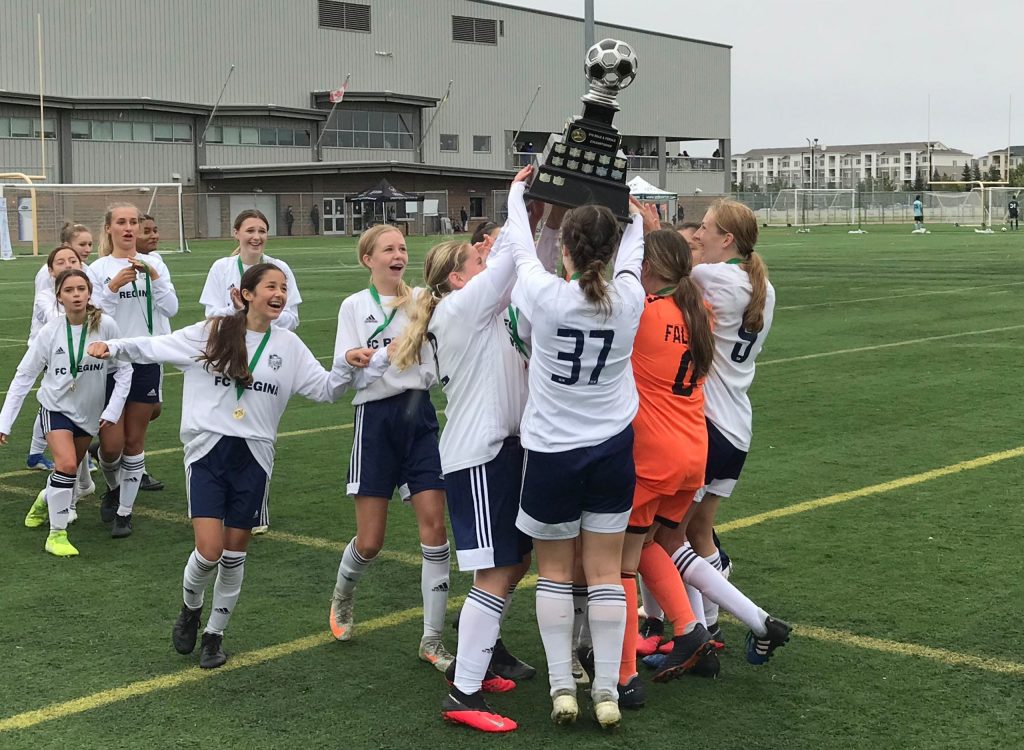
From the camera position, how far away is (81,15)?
5806cm

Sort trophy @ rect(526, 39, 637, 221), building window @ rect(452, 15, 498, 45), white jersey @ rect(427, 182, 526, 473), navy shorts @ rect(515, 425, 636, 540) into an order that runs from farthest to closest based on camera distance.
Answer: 1. building window @ rect(452, 15, 498, 45)
2. white jersey @ rect(427, 182, 526, 473)
3. trophy @ rect(526, 39, 637, 221)
4. navy shorts @ rect(515, 425, 636, 540)

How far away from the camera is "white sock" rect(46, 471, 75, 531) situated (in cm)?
738

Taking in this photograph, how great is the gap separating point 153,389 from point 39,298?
1627mm

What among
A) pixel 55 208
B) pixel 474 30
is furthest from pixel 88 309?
pixel 474 30

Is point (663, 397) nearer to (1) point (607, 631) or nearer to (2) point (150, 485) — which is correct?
(1) point (607, 631)

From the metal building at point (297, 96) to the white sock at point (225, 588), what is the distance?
49.6m

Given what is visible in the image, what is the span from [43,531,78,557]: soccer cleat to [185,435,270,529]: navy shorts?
7.09 feet

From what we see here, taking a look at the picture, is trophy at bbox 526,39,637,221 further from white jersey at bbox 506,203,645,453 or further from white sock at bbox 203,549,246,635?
white sock at bbox 203,549,246,635

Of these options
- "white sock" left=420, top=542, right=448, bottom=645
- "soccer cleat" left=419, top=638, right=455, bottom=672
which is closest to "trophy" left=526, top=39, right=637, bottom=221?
"white sock" left=420, top=542, right=448, bottom=645

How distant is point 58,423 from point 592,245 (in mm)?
4310

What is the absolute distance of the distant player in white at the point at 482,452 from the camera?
4746 millimetres

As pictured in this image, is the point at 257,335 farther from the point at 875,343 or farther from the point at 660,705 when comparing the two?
the point at 875,343

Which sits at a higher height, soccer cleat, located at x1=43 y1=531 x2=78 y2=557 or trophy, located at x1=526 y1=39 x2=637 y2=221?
trophy, located at x1=526 y1=39 x2=637 y2=221

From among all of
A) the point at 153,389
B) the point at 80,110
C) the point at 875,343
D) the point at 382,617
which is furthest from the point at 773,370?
the point at 80,110
